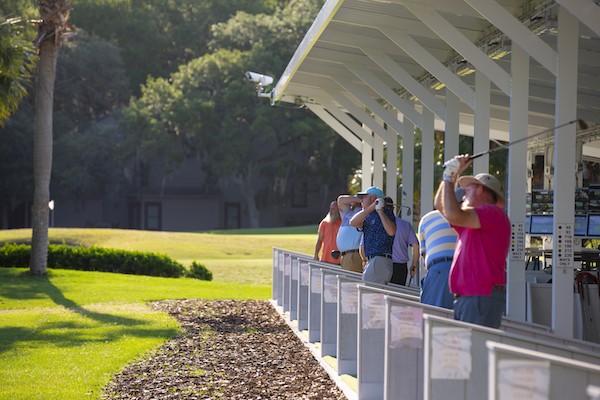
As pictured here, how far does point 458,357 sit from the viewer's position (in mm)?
6219

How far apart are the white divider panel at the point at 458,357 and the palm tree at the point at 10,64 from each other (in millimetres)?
17732

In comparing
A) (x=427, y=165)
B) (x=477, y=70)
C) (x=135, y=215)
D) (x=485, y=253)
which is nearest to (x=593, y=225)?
(x=427, y=165)

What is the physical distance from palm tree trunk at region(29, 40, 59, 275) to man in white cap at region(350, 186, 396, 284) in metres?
15.7

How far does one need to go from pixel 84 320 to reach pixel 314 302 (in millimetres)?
5200

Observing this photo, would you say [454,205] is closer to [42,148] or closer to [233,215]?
A: [42,148]

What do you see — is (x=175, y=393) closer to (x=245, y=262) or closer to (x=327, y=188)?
(x=245, y=262)

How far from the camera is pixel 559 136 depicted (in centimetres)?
998

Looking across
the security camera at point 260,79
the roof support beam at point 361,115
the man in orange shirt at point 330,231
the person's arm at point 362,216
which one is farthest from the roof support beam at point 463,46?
the security camera at point 260,79

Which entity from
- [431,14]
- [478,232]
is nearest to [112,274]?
[431,14]

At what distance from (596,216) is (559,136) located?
6012mm

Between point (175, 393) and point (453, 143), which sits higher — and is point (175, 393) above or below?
below

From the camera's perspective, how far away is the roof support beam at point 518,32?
10195 millimetres

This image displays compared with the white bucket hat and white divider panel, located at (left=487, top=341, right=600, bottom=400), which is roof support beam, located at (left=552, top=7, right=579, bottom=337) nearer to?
the white bucket hat

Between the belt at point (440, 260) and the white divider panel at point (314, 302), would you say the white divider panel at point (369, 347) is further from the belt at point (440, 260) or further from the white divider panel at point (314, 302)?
the white divider panel at point (314, 302)
